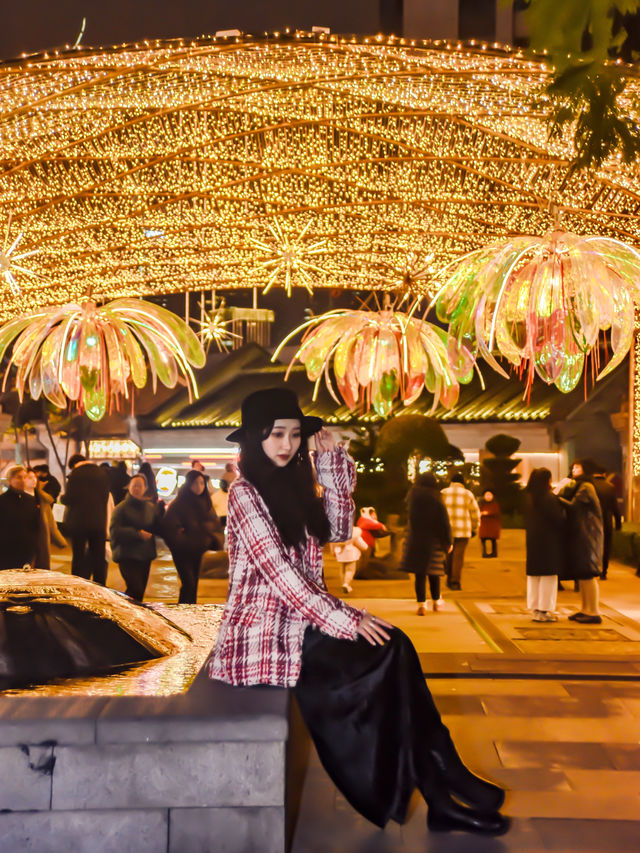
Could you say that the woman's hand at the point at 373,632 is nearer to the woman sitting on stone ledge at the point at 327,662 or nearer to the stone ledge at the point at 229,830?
the woman sitting on stone ledge at the point at 327,662

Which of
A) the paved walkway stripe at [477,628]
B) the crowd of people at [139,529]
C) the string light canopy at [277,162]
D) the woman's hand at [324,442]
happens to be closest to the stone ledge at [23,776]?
the woman's hand at [324,442]

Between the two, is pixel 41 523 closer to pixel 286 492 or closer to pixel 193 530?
pixel 193 530

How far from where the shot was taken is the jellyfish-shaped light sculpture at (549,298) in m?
8.50

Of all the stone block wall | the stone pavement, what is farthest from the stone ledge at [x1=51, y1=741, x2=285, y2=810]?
the stone pavement

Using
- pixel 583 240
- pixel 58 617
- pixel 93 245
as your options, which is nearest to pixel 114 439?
pixel 93 245

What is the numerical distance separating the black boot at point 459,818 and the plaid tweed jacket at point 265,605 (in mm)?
814

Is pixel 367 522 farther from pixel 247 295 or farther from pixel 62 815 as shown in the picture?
pixel 247 295

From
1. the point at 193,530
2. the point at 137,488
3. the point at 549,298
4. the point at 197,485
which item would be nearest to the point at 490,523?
the point at 197,485

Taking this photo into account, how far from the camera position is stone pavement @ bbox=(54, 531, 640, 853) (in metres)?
4.20

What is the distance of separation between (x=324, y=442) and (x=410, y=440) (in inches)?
394

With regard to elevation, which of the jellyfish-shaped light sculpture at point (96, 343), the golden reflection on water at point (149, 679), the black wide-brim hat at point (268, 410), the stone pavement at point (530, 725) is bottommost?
the stone pavement at point (530, 725)

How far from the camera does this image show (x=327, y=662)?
13.0 ft

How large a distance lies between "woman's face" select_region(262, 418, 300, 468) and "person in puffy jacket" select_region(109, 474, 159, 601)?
18.6 ft

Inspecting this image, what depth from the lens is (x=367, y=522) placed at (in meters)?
13.4
